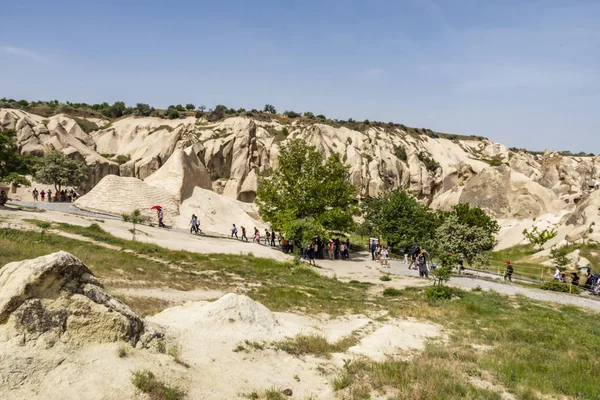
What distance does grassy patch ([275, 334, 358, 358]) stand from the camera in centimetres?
1030

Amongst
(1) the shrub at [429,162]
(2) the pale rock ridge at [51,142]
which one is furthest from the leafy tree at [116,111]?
(1) the shrub at [429,162]

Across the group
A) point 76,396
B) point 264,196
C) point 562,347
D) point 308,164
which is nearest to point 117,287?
point 76,396

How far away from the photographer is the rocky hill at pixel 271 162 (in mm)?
59562

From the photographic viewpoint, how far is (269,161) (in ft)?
257

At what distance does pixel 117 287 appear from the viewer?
49.2 ft

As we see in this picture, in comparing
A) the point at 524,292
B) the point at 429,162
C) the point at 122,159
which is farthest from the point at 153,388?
the point at 429,162

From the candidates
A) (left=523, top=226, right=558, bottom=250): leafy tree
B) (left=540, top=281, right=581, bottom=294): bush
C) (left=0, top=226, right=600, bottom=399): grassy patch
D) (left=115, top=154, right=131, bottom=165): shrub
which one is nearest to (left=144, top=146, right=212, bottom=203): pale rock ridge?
(left=0, top=226, right=600, bottom=399): grassy patch

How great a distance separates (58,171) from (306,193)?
3088 centimetres

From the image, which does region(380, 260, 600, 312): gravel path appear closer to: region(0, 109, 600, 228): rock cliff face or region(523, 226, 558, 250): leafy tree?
region(523, 226, 558, 250): leafy tree

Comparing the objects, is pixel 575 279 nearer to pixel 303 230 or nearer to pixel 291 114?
pixel 303 230

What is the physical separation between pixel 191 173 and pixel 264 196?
1415cm

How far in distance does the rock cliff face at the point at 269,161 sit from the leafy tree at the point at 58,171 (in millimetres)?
7039

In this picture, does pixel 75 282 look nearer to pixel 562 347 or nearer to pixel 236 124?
pixel 562 347

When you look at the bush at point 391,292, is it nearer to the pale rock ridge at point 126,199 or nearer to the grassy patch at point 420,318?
the grassy patch at point 420,318
